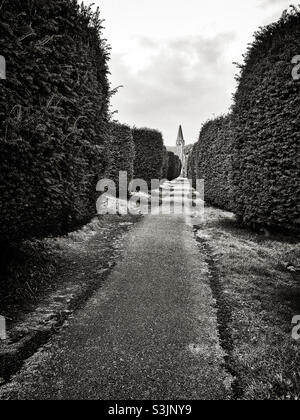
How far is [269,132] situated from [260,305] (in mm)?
4934

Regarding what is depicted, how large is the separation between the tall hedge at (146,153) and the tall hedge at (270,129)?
1179 cm

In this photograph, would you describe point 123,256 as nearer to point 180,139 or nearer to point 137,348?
point 137,348

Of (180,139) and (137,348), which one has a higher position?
(180,139)

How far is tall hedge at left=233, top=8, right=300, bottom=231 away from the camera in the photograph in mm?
6855

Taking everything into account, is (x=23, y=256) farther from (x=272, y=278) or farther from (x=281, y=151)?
(x=281, y=151)

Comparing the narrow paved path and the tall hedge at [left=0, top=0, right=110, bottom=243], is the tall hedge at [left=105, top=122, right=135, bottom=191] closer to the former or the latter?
the tall hedge at [left=0, top=0, right=110, bottom=243]

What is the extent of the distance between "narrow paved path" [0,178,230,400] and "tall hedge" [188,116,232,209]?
6971 mm

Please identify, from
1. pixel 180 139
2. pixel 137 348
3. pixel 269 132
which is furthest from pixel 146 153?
pixel 180 139

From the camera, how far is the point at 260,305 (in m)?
4.22

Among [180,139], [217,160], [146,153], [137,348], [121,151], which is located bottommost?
[137,348]

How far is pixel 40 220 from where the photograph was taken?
15.3 feet

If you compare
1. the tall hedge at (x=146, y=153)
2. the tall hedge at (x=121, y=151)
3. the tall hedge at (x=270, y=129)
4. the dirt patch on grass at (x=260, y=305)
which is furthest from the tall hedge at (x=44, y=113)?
the tall hedge at (x=146, y=153)

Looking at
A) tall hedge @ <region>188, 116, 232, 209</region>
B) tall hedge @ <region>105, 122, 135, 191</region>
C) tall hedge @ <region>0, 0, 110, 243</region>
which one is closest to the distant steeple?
tall hedge @ <region>188, 116, 232, 209</region>
